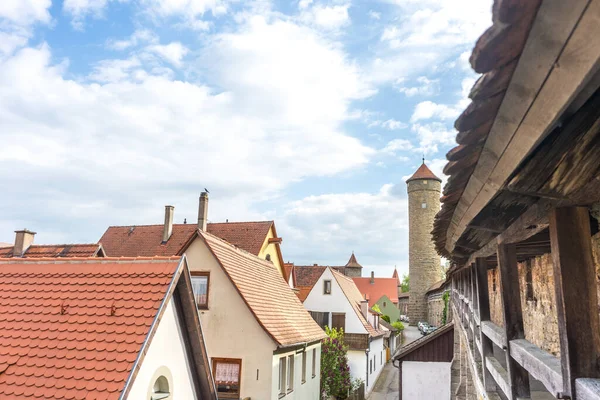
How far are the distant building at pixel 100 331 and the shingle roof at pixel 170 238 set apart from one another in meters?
14.9

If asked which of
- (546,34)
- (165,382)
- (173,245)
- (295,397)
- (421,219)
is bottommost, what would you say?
(295,397)

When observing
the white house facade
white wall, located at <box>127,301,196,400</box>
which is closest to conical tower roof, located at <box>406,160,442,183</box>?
the white house facade

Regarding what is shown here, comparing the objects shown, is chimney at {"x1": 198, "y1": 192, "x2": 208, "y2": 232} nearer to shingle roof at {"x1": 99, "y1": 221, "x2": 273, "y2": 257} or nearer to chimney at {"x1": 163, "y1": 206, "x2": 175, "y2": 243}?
shingle roof at {"x1": 99, "y1": 221, "x2": 273, "y2": 257}

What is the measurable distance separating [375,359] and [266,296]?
48.2 feet

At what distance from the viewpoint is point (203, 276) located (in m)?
15.0

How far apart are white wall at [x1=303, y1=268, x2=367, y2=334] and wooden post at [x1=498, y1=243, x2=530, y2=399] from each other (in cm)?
2358

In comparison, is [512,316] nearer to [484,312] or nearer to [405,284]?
[484,312]

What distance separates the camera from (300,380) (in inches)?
655

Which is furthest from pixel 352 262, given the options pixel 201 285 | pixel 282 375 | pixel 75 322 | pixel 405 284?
pixel 75 322

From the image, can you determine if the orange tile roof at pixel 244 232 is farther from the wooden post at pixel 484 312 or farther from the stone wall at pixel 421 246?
the stone wall at pixel 421 246

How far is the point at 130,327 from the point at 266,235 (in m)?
17.5

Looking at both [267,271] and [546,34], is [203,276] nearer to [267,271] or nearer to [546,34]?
[267,271]

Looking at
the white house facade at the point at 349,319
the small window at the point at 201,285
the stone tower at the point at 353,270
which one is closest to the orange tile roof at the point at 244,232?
the white house facade at the point at 349,319

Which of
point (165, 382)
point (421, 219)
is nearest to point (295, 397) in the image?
point (165, 382)
